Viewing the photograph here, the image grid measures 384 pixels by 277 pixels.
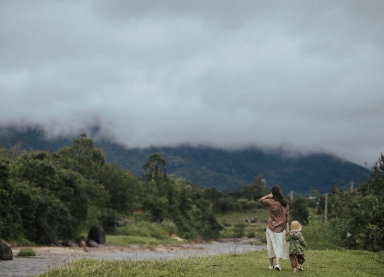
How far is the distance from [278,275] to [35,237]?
40.1m

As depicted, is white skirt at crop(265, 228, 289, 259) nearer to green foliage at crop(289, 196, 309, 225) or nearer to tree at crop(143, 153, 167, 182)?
green foliage at crop(289, 196, 309, 225)

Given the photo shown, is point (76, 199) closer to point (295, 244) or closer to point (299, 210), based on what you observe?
point (295, 244)

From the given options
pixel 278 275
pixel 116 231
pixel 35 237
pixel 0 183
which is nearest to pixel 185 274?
pixel 278 275

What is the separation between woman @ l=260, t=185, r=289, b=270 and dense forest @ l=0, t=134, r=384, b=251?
427 inches

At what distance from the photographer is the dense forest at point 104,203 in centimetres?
3098

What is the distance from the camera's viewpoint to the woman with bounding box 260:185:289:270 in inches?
631

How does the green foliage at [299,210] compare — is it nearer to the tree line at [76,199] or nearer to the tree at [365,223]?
the tree line at [76,199]

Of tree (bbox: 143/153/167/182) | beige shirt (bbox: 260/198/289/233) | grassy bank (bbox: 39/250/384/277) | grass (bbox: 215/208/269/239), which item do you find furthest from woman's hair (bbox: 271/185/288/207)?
tree (bbox: 143/153/167/182)

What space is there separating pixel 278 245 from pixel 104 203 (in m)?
65.5

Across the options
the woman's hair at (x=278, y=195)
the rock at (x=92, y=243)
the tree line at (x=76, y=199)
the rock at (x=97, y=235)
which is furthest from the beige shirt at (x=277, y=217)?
the rock at (x=97, y=235)

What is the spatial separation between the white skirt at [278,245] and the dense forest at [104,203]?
1097cm

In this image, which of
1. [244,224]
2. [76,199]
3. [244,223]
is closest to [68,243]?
[76,199]

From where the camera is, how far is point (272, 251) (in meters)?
16.2

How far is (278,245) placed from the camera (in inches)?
631
